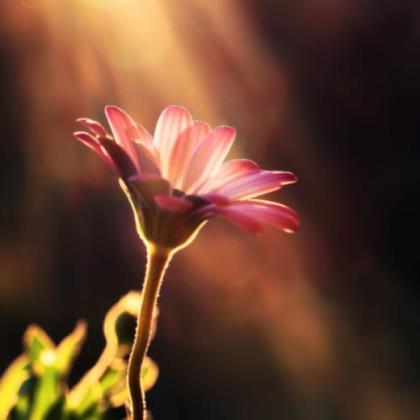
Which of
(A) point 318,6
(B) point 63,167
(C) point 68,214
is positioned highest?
(A) point 318,6

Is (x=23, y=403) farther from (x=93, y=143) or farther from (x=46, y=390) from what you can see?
(x=93, y=143)

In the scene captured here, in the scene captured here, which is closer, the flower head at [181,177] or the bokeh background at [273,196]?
the flower head at [181,177]

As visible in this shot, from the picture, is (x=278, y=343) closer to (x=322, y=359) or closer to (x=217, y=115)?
(x=322, y=359)

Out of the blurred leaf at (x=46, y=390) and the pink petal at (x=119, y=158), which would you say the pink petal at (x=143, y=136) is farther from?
the blurred leaf at (x=46, y=390)

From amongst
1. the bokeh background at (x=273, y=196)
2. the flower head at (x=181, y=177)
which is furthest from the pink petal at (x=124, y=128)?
the bokeh background at (x=273, y=196)

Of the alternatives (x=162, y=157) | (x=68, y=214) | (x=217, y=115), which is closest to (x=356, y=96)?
(x=217, y=115)

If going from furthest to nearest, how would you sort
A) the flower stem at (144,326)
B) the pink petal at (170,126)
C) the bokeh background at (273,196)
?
1. the bokeh background at (273,196)
2. the pink petal at (170,126)
3. the flower stem at (144,326)
